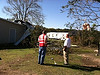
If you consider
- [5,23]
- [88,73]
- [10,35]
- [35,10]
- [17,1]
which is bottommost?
[88,73]

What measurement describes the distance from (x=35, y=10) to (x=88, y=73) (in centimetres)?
3937

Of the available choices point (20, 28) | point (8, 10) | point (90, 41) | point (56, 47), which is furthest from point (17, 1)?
point (56, 47)

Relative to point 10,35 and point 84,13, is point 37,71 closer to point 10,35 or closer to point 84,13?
point 84,13

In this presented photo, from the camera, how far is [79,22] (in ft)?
30.0

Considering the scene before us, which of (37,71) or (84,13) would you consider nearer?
(37,71)

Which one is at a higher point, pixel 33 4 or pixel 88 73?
pixel 33 4

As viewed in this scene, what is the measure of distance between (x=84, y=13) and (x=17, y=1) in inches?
1556

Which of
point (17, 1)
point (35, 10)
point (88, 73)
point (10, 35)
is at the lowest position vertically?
point (88, 73)

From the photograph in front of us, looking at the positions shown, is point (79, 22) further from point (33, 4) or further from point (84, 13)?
point (33, 4)

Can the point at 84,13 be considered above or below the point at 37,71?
above

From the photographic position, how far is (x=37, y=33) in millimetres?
14617

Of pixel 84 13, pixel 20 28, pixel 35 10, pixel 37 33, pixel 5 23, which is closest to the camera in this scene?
pixel 84 13

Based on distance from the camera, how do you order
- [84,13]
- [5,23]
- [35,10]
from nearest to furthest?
[84,13]
[5,23]
[35,10]

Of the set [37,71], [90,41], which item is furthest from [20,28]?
[37,71]
